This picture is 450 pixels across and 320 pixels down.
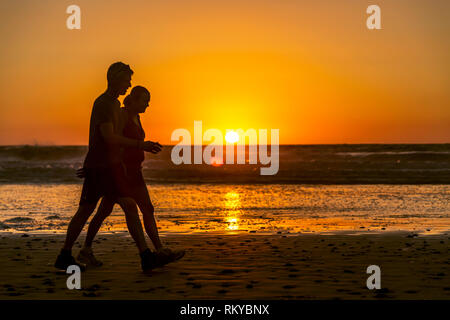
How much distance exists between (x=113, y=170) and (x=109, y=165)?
0.06m

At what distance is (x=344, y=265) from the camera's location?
20.9 ft

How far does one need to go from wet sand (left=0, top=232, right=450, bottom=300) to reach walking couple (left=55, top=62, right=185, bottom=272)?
0.67 feet

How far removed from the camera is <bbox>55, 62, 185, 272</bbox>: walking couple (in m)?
6.14

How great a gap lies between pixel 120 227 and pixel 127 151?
3658mm

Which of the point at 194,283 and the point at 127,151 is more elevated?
the point at 127,151

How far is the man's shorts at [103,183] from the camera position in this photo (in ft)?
20.5

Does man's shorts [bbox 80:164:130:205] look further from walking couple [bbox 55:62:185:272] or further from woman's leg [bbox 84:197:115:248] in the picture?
woman's leg [bbox 84:197:115:248]

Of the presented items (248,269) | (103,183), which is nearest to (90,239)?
(103,183)

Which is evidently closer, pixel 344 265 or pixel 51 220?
pixel 344 265

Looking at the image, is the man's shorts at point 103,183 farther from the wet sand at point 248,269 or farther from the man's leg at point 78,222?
the wet sand at point 248,269

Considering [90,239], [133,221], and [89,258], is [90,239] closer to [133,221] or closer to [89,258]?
[89,258]
